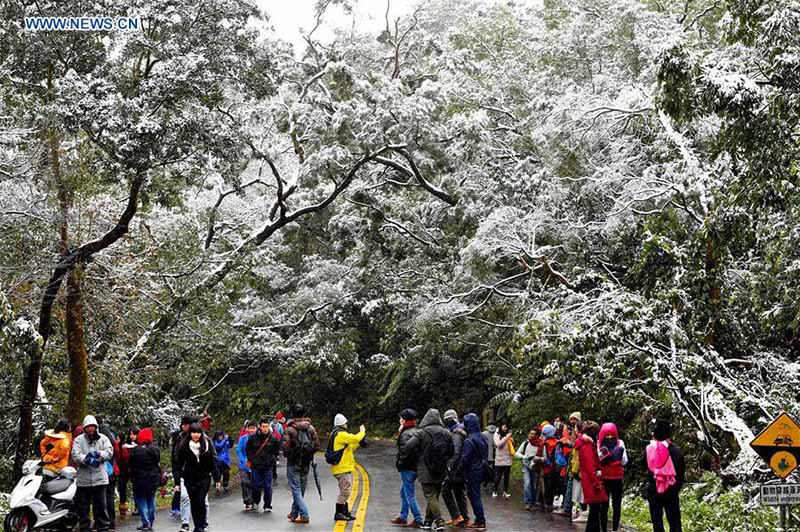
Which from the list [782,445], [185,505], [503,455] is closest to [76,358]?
[185,505]

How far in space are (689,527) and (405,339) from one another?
21461mm

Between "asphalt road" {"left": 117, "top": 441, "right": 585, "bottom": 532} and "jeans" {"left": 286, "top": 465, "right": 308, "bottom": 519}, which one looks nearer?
"asphalt road" {"left": 117, "top": 441, "right": 585, "bottom": 532}

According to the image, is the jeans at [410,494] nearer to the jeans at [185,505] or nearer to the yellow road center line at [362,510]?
the yellow road center line at [362,510]

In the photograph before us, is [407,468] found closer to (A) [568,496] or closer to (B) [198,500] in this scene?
(B) [198,500]

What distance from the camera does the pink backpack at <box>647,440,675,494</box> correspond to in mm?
10367

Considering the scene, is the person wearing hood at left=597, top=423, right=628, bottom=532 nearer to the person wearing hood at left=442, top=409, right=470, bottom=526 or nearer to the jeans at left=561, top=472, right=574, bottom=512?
the person wearing hood at left=442, top=409, right=470, bottom=526

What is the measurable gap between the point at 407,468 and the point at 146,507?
3.90m

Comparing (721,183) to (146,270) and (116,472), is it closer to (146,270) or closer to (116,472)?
(116,472)

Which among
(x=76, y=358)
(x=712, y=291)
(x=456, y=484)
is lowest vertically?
(x=456, y=484)

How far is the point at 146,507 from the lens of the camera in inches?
505

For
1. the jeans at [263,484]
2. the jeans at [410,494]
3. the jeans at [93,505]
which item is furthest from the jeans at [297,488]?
the jeans at [93,505]

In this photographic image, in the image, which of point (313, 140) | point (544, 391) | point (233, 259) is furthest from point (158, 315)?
point (544, 391)

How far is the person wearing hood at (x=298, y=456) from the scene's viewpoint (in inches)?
531

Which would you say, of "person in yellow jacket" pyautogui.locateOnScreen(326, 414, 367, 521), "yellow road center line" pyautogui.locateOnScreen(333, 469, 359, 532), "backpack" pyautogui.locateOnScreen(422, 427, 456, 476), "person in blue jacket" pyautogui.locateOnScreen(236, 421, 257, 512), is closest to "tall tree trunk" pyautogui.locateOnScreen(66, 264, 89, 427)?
"person in blue jacket" pyautogui.locateOnScreen(236, 421, 257, 512)
